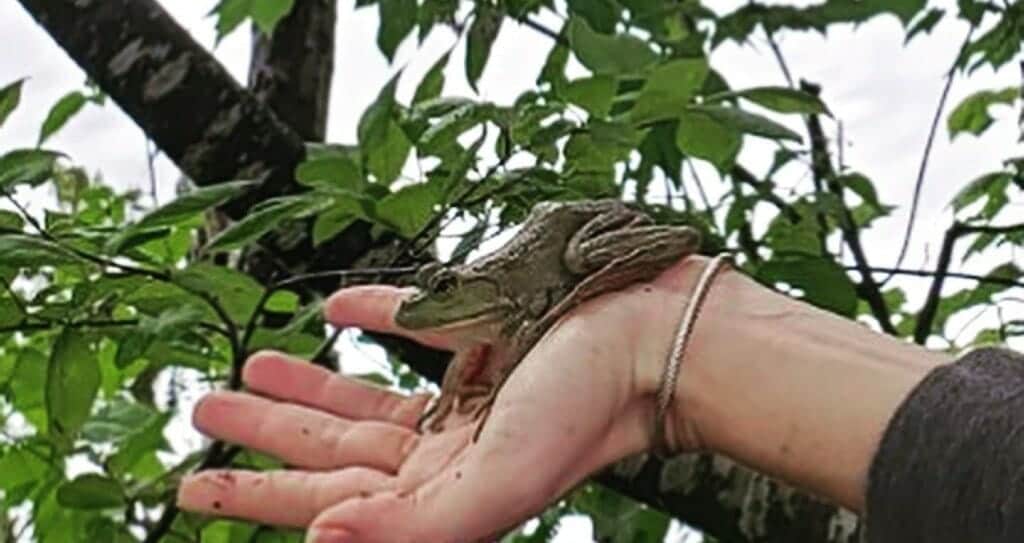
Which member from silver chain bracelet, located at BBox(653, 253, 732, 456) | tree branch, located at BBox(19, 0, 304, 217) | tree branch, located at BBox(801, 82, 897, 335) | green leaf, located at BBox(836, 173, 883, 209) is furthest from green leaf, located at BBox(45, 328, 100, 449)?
green leaf, located at BBox(836, 173, 883, 209)

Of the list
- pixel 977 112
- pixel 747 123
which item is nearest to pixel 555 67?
pixel 747 123

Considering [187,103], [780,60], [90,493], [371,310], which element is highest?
[780,60]

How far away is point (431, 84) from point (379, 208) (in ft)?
0.40

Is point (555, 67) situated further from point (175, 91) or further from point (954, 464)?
point (954, 464)

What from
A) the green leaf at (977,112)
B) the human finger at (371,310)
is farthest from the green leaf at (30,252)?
the green leaf at (977,112)

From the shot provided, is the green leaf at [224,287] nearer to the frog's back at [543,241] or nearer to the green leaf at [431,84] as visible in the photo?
the green leaf at [431,84]

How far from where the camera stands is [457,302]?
68 cm

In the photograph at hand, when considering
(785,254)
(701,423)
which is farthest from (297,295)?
(701,423)

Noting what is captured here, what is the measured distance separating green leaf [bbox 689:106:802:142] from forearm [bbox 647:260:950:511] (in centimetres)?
23

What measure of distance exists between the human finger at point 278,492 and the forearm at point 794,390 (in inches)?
4.2

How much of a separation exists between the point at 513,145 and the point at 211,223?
584mm

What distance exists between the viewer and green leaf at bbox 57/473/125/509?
96 centimetres

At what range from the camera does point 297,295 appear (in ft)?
3.46

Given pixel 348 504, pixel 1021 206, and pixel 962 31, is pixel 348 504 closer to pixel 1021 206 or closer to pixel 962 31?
pixel 1021 206
